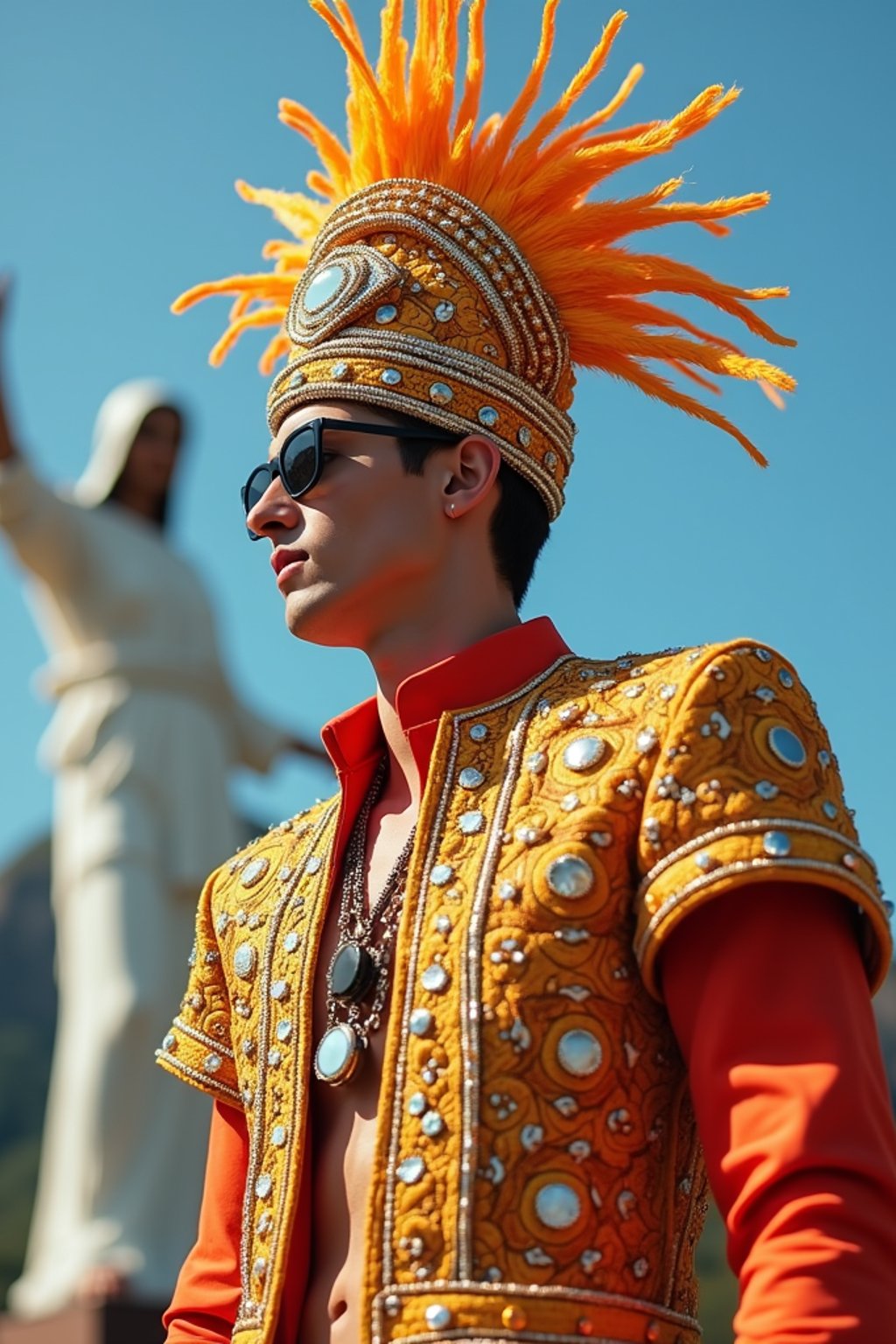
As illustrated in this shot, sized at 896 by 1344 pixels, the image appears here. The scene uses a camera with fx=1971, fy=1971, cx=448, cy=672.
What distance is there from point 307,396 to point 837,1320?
1.29 m

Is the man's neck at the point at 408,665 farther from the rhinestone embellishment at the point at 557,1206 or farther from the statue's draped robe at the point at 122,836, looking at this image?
the statue's draped robe at the point at 122,836

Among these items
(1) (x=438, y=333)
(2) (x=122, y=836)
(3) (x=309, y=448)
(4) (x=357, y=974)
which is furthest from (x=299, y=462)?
(2) (x=122, y=836)

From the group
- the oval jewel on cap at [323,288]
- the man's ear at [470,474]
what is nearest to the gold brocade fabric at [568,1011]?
the man's ear at [470,474]

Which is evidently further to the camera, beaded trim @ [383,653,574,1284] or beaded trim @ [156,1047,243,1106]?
beaded trim @ [156,1047,243,1106]

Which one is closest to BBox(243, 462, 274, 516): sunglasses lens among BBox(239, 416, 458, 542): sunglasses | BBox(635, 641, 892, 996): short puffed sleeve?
BBox(239, 416, 458, 542): sunglasses

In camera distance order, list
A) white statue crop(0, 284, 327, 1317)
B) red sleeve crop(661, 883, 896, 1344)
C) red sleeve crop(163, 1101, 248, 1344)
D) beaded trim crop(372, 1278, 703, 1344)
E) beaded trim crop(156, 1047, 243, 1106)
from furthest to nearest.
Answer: white statue crop(0, 284, 327, 1317) < beaded trim crop(156, 1047, 243, 1106) < red sleeve crop(163, 1101, 248, 1344) < beaded trim crop(372, 1278, 703, 1344) < red sleeve crop(661, 883, 896, 1344)

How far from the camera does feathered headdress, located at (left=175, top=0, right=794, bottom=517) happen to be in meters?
2.41

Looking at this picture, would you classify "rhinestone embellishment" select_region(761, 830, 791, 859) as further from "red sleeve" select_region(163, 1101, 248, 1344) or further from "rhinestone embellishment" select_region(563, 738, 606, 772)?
"red sleeve" select_region(163, 1101, 248, 1344)

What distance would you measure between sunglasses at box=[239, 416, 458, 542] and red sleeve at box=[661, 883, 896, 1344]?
756 millimetres

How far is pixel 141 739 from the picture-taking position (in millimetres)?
8648

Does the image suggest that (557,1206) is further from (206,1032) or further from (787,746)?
(206,1032)

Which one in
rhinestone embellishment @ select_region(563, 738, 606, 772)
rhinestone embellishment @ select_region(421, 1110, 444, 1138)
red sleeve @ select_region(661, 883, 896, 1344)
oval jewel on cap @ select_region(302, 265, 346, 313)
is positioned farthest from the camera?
oval jewel on cap @ select_region(302, 265, 346, 313)

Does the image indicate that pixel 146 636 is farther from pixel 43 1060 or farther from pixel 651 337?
pixel 43 1060

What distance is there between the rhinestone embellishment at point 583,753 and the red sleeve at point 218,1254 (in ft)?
2.19
